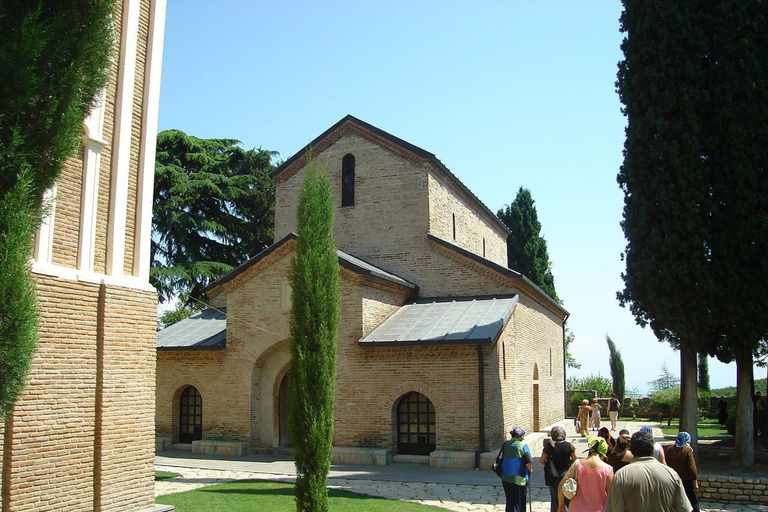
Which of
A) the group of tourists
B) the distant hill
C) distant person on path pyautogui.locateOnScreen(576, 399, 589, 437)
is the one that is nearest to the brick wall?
the group of tourists

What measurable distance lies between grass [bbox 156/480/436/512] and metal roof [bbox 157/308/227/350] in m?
6.07

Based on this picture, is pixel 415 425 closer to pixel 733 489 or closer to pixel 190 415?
pixel 190 415

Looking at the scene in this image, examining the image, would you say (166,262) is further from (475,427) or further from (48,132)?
(48,132)

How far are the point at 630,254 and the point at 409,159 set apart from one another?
809 centimetres

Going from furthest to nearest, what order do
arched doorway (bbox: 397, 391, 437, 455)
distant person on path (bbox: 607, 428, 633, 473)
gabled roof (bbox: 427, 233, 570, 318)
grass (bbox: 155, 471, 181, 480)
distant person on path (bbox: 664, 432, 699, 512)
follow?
gabled roof (bbox: 427, 233, 570, 318)
arched doorway (bbox: 397, 391, 437, 455)
grass (bbox: 155, 471, 181, 480)
distant person on path (bbox: 664, 432, 699, 512)
distant person on path (bbox: 607, 428, 633, 473)

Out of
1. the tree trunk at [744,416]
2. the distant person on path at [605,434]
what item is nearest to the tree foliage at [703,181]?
the tree trunk at [744,416]

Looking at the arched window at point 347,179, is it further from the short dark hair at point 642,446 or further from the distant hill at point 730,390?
the distant hill at point 730,390

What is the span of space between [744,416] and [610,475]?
357 inches

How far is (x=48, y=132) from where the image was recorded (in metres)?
5.91

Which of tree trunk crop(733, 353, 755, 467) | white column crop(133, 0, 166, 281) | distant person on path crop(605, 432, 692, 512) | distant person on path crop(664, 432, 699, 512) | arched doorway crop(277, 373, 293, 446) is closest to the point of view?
distant person on path crop(605, 432, 692, 512)

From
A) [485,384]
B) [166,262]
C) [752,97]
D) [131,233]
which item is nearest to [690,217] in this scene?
[752,97]

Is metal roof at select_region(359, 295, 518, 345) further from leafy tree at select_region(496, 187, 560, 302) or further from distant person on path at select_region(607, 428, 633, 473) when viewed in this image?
leafy tree at select_region(496, 187, 560, 302)

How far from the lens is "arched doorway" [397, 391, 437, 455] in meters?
16.0

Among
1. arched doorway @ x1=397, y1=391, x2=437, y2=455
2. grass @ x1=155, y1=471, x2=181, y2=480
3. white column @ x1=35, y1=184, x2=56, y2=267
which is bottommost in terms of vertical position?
grass @ x1=155, y1=471, x2=181, y2=480
